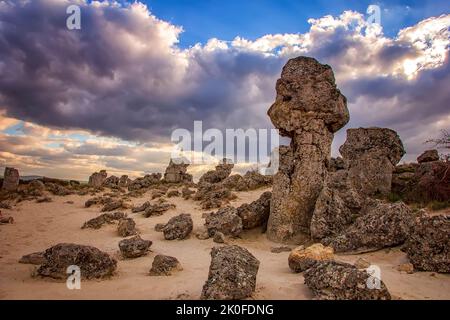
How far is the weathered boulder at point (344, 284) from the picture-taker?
14.6 feet

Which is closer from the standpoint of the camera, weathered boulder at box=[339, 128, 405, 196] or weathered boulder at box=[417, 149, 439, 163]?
weathered boulder at box=[339, 128, 405, 196]

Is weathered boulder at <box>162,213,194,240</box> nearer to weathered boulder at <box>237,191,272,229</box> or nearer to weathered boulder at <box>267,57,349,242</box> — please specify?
weathered boulder at <box>237,191,272,229</box>

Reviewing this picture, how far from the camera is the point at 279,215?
425 inches

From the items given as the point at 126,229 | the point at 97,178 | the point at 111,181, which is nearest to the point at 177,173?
the point at 111,181

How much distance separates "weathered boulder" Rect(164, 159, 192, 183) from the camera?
36.2 metres

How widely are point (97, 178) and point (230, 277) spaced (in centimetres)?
3545

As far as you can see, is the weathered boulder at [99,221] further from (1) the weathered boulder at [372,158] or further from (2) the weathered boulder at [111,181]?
(2) the weathered boulder at [111,181]

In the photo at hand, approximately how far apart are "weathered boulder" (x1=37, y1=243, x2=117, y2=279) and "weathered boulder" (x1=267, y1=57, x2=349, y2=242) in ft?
18.7

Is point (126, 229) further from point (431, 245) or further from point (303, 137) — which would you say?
point (431, 245)

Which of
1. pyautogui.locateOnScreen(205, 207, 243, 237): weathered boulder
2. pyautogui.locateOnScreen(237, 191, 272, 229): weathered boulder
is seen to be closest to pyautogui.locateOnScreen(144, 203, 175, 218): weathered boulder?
pyautogui.locateOnScreen(205, 207, 243, 237): weathered boulder

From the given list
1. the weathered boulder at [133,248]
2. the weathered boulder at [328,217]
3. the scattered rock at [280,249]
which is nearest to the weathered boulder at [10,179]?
the weathered boulder at [133,248]

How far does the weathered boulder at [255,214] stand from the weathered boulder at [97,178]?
28299 millimetres

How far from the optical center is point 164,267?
6906mm
